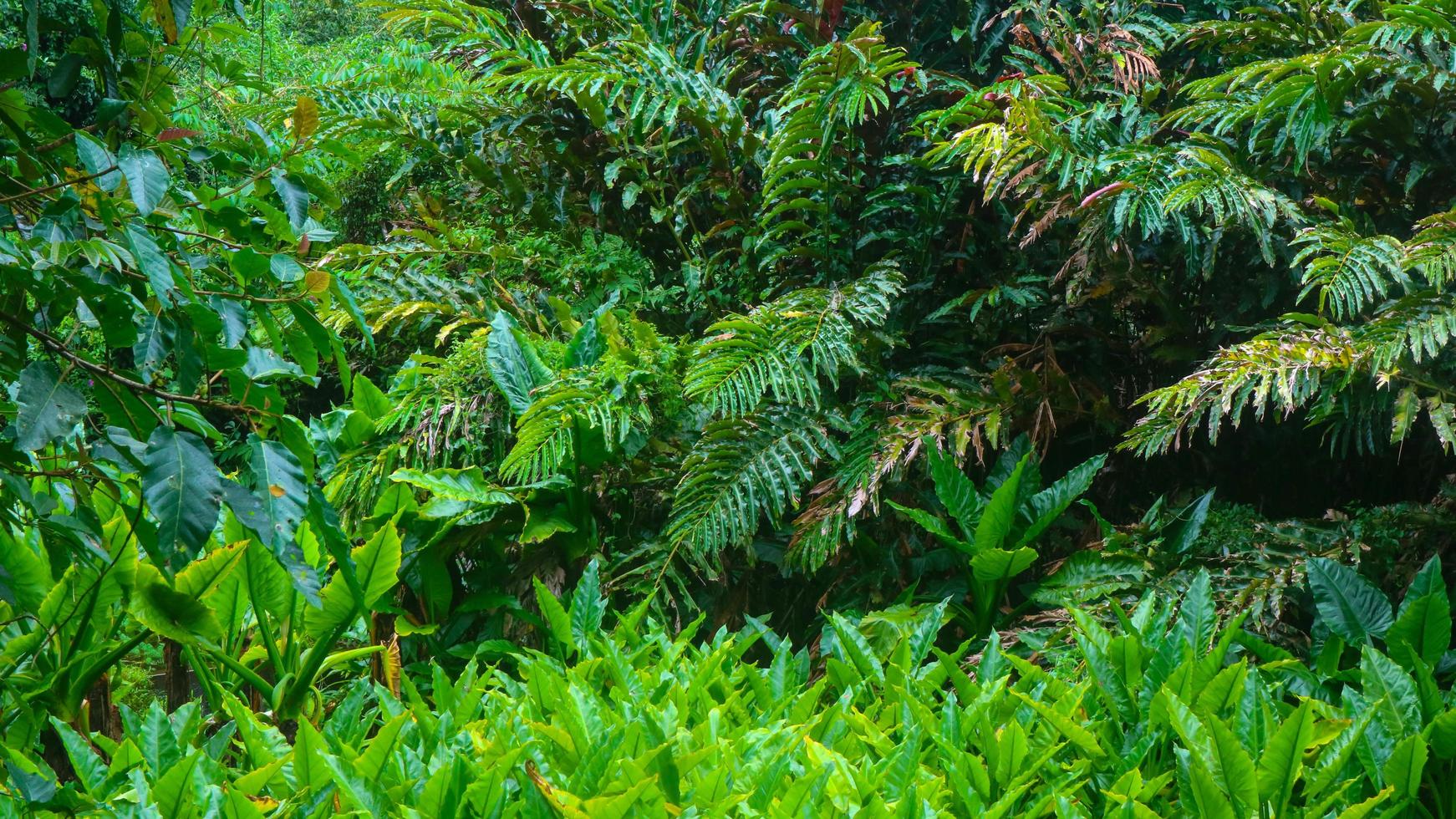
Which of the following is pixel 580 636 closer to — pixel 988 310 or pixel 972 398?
pixel 972 398

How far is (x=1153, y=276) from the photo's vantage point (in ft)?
10.1

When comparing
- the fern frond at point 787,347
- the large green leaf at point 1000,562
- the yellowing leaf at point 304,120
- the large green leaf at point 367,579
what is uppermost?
the yellowing leaf at point 304,120

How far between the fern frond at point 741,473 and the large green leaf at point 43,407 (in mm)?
1903

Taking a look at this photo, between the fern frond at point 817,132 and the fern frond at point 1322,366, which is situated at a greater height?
the fern frond at point 817,132

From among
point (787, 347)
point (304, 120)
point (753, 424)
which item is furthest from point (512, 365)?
point (304, 120)

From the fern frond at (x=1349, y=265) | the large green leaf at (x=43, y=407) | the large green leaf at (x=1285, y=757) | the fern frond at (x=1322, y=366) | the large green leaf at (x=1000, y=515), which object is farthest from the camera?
the large green leaf at (x=1000, y=515)

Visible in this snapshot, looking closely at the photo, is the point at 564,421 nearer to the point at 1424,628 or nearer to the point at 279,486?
the point at 279,486

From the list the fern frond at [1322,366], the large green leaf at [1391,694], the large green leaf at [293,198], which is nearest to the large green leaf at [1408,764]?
the large green leaf at [1391,694]

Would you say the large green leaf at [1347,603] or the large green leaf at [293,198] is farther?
the large green leaf at [1347,603]

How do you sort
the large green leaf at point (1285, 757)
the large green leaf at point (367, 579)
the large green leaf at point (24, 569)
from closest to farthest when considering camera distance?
the large green leaf at point (1285, 757) → the large green leaf at point (24, 569) → the large green leaf at point (367, 579)

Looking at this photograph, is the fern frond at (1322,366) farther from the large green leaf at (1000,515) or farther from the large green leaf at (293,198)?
the large green leaf at (293,198)

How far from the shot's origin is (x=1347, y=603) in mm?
2281

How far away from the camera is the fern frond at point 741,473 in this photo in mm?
2922

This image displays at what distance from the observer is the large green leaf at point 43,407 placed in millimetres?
1055
